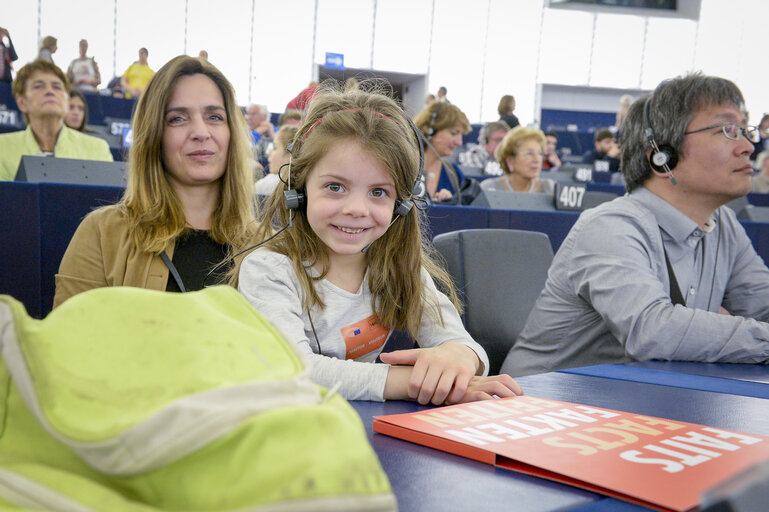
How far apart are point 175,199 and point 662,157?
133 centimetres

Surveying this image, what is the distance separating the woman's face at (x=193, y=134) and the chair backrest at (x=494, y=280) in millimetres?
687

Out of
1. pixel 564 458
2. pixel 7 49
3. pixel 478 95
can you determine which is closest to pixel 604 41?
pixel 478 95

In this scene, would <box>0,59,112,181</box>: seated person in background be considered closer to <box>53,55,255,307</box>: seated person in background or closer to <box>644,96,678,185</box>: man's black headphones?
<box>53,55,255,307</box>: seated person in background

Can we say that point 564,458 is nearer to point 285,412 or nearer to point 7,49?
point 285,412

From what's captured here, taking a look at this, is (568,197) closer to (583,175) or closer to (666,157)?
(666,157)

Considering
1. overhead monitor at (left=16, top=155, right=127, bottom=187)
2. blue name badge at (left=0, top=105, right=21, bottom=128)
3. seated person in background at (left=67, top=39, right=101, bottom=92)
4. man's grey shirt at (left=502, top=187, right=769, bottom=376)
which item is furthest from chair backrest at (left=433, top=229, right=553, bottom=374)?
seated person in background at (left=67, top=39, right=101, bottom=92)

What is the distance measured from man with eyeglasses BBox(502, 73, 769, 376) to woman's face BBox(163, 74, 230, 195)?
3.27 ft

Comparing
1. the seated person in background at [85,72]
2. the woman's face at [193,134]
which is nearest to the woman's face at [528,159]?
the woman's face at [193,134]

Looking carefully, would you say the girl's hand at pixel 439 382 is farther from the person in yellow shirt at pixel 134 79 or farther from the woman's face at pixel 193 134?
the person in yellow shirt at pixel 134 79

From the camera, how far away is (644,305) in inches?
60.6

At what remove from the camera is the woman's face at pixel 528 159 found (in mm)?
5098

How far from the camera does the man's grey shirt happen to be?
1482 millimetres

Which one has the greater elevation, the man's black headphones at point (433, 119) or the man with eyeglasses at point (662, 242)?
the man's black headphones at point (433, 119)

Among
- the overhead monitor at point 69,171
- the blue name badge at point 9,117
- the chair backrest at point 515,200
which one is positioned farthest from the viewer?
the blue name badge at point 9,117
